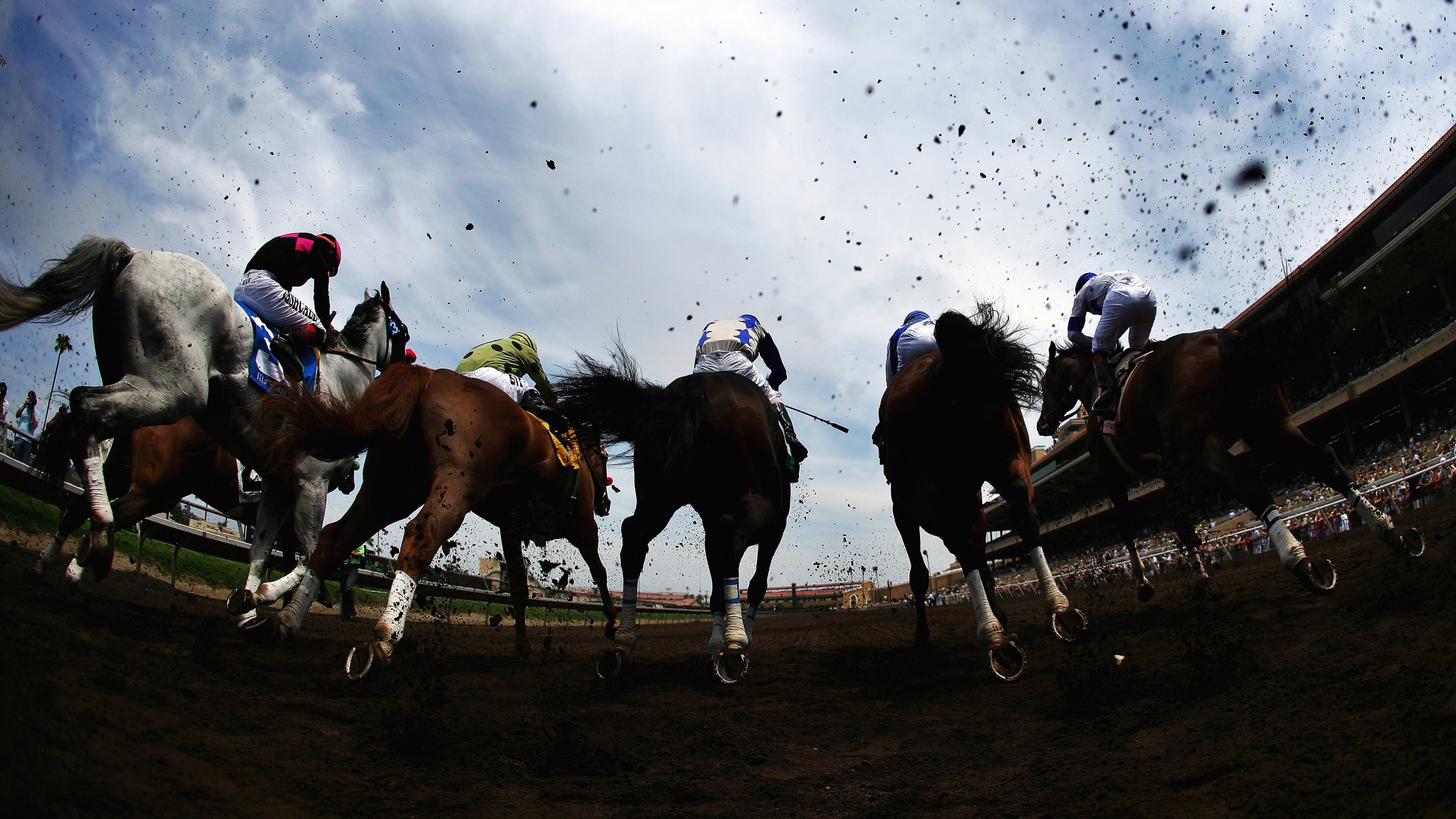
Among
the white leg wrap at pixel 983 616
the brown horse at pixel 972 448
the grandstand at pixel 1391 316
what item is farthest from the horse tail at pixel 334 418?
the grandstand at pixel 1391 316

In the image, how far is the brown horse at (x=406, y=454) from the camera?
416cm

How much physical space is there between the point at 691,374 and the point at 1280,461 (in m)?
4.08

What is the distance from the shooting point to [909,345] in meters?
6.75

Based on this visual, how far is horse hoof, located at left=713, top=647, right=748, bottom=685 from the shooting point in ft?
15.2

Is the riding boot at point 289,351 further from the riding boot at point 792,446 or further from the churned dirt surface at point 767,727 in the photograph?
the riding boot at point 792,446

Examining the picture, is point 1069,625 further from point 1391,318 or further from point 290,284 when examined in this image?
point 1391,318

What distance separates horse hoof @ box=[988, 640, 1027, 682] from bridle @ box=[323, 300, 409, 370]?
5506 mm

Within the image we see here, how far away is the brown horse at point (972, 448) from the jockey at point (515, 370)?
2663 millimetres

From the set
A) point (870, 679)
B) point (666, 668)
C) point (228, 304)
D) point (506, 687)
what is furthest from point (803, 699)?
point (228, 304)

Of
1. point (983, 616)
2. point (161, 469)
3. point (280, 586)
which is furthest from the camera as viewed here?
point (161, 469)

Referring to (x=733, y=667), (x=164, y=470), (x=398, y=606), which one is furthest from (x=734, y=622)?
(x=164, y=470)

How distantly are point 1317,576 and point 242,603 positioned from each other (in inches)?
271

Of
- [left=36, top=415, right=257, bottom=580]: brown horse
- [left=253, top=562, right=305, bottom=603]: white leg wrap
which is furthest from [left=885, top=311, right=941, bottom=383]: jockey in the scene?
[left=36, top=415, right=257, bottom=580]: brown horse

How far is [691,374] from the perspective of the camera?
5.51m
